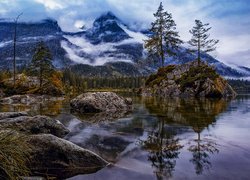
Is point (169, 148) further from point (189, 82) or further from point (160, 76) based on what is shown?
point (160, 76)

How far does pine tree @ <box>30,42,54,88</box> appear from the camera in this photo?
58.5 meters

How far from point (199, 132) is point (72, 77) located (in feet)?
504

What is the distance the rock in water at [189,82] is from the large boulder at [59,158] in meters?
42.2

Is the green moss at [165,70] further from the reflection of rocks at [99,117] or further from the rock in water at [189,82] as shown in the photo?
the reflection of rocks at [99,117]

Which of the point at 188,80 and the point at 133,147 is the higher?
the point at 188,80

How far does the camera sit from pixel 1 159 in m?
5.40

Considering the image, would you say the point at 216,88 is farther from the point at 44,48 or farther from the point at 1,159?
the point at 1,159

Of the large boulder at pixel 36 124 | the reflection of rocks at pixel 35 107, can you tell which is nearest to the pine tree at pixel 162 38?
the reflection of rocks at pixel 35 107

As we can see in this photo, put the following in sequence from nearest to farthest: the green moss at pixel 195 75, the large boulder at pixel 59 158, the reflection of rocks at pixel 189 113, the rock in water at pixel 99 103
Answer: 1. the large boulder at pixel 59 158
2. the reflection of rocks at pixel 189 113
3. the rock in water at pixel 99 103
4. the green moss at pixel 195 75

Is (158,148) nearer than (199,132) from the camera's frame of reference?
Yes

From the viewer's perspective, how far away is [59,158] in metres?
7.73

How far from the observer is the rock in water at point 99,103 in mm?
22327

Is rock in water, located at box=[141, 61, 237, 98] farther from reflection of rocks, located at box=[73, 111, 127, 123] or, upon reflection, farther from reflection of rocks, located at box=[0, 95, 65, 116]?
reflection of rocks, located at box=[73, 111, 127, 123]

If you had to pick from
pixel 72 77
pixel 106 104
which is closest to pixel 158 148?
pixel 106 104
